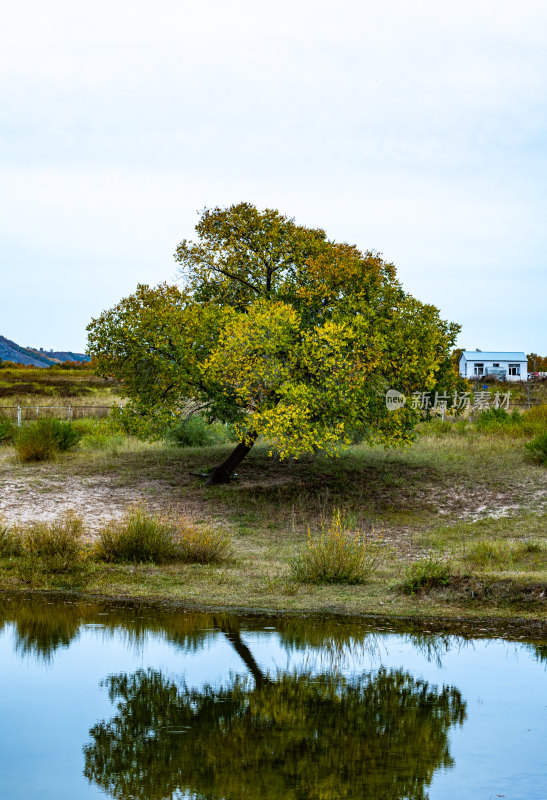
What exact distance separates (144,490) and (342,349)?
21.1 ft

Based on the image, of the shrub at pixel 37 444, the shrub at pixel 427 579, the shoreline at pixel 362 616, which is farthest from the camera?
the shrub at pixel 37 444

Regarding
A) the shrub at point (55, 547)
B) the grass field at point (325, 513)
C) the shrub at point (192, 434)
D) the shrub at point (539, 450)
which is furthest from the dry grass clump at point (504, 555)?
the shrub at point (192, 434)

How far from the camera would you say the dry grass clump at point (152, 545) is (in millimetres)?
14844

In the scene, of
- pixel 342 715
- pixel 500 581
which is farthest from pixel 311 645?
pixel 500 581

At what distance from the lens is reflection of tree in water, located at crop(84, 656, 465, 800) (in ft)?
18.8

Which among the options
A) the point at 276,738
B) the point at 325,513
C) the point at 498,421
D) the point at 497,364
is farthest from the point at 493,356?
the point at 276,738

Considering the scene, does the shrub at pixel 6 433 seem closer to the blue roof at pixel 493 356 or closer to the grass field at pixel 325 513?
the grass field at pixel 325 513

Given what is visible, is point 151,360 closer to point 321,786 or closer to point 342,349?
point 342,349

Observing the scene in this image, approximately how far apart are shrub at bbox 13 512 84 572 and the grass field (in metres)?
0.29

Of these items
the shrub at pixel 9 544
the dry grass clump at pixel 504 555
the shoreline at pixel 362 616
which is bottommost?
the shoreline at pixel 362 616

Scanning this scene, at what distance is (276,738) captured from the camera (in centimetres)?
664

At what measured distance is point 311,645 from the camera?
9.76m

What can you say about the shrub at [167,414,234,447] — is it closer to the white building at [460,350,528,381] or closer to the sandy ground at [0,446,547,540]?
the sandy ground at [0,446,547,540]

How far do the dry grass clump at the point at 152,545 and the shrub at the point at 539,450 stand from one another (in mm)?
13217
